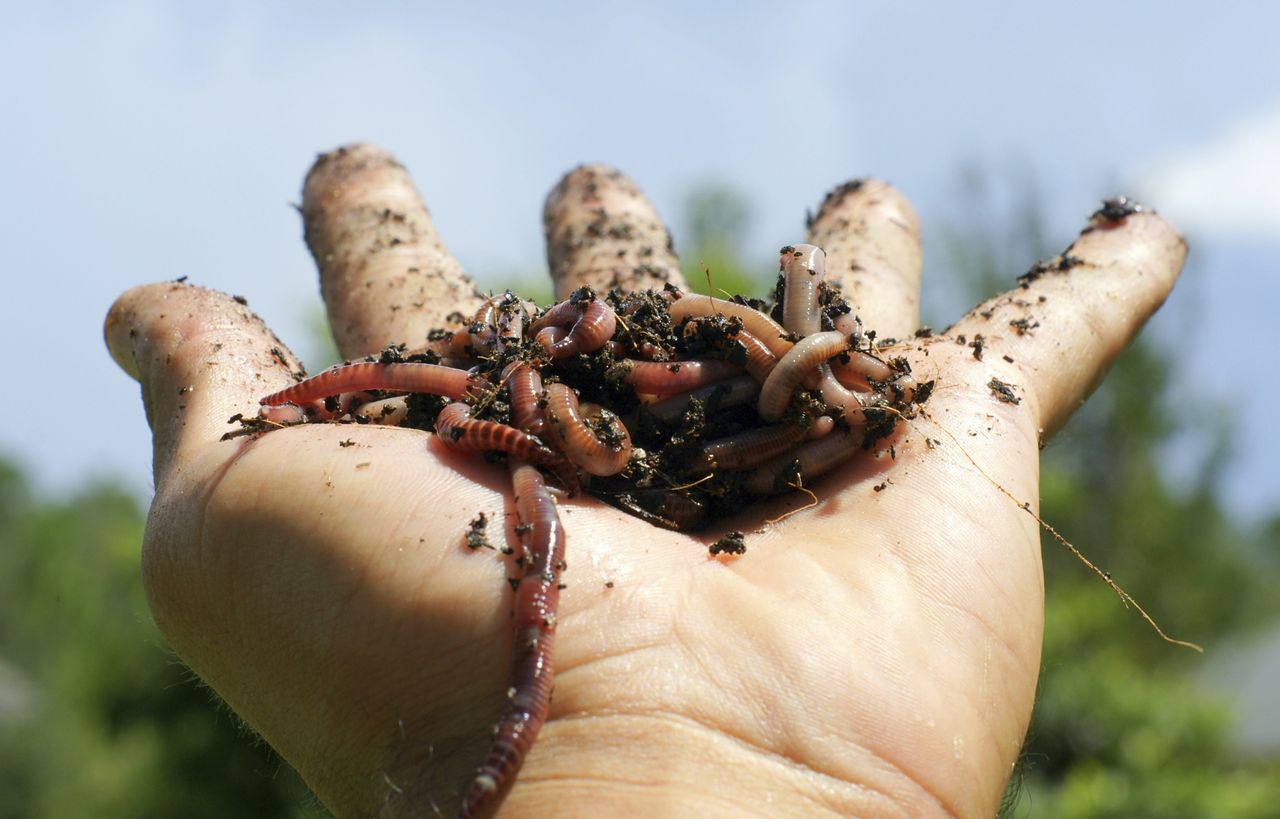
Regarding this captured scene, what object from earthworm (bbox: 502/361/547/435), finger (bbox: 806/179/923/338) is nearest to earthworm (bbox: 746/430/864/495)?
earthworm (bbox: 502/361/547/435)

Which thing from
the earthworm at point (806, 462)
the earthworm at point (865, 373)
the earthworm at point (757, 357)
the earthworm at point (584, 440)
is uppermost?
the earthworm at point (757, 357)

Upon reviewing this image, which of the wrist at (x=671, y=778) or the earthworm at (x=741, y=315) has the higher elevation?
the earthworm at (x=741, y=315)

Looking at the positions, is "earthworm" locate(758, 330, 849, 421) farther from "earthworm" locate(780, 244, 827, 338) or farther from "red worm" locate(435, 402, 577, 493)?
"red worm" locate(435, 402, 577, 493)

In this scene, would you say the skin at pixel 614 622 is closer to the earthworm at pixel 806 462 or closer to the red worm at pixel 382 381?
the earthworm at pixel 806 462

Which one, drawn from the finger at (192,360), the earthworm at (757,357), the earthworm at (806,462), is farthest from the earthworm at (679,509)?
the finger at (192,360)

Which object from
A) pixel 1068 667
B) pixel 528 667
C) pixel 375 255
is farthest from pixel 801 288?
pixel 1068 667

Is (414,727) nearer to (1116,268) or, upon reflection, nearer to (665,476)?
(665,476)
